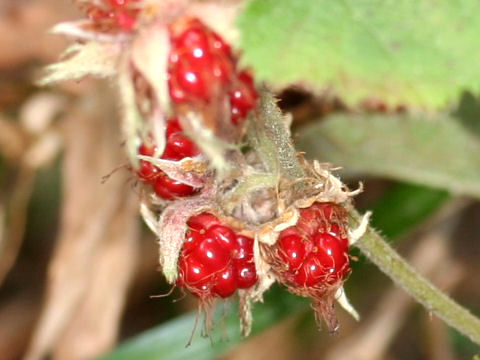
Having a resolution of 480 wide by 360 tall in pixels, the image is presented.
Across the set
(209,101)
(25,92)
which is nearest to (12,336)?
(25,92)

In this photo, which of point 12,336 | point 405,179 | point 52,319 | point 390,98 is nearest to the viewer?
point 390,98

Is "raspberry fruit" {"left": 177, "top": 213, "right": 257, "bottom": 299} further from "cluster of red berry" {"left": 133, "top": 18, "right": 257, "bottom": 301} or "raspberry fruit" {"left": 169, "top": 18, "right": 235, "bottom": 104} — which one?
"raspberry fruit" {"left": 169, "top": 18, "right": 235, "bottom": 104}

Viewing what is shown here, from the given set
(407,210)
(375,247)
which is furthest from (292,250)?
(407,210)

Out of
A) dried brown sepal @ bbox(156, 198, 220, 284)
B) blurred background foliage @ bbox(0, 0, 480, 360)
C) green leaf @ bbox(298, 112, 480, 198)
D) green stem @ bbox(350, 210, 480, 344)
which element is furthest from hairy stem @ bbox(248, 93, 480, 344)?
green leaf @ bbox(298, 112, 480, 198)

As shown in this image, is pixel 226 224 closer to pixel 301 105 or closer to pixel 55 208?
pixel 301 105

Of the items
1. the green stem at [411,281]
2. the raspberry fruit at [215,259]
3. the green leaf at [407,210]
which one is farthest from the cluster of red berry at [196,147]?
the green leaf at [407,210]

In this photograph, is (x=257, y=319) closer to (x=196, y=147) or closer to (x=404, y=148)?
(x=404, y=148)
